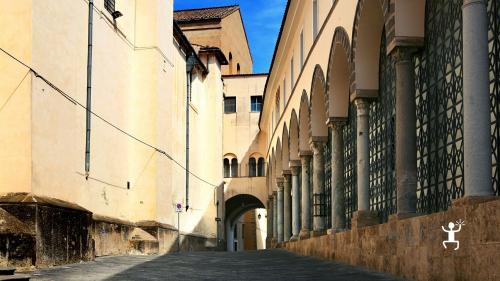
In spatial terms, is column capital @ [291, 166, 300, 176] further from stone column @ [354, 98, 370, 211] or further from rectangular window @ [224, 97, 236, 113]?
rectangular window @ [224, 97, 236, 113]

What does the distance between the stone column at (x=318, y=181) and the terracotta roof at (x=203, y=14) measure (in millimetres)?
25144

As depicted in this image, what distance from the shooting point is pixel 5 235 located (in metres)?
10.9

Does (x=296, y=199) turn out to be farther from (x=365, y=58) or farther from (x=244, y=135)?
(x=244, y=135)

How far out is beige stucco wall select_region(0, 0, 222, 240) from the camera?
11.9m

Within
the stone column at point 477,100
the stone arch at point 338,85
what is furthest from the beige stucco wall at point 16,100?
the stone column at point 477,100

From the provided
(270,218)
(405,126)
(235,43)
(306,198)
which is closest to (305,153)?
(306,198)

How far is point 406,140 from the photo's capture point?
360 inches

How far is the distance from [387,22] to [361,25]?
2.47m

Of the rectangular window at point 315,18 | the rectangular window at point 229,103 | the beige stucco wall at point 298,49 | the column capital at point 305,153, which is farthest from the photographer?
the rectangular window at point 229,103

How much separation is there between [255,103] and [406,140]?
32852mm

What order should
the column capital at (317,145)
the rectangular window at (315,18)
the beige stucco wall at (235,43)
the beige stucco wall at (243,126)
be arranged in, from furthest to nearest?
the beige stucco wall at (235,43)
the beige stucco wall at (243,126)
the column capital at (317,145)
the rectangular window at (315,18)

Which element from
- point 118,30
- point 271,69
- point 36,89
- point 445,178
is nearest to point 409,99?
point 445,178

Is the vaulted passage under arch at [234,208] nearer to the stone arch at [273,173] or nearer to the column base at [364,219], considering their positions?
the stone arch at [273,173]

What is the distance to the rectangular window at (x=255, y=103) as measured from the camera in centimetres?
4172
